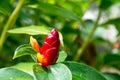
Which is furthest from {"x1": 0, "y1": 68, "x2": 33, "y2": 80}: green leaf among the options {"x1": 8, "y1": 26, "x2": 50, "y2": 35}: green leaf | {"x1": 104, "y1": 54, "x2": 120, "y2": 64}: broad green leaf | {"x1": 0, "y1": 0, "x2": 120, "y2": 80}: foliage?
{"x1": 104, "y1": 54, "x2": 120, "y2": 64}: broad green leaf

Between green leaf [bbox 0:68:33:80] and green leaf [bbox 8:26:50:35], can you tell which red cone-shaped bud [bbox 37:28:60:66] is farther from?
green leaf [bbox 8:26:50:35]

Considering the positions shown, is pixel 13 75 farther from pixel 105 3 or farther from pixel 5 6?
pixel 105 3

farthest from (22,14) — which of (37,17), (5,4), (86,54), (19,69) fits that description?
(19,69)

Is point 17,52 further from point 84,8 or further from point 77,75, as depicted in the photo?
point 84,8

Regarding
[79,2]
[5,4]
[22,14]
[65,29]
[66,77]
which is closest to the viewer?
[66,77]

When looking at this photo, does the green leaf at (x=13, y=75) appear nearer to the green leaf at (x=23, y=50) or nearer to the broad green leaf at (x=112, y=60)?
the green leaf at (x=23, y=50)

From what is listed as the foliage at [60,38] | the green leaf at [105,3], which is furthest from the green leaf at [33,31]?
the green leaf at [105,3]
